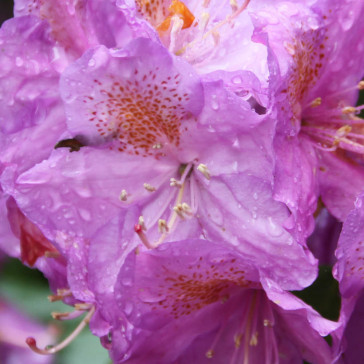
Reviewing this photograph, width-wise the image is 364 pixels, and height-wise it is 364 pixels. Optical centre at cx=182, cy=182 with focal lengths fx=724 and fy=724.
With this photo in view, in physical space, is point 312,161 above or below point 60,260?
above

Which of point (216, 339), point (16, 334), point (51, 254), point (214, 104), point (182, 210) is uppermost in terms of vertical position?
point (214, 104)

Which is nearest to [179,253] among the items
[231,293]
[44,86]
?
[231,293]

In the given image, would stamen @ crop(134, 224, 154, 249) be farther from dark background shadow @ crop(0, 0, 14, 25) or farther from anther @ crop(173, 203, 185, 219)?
dark background shadow @ crop(0, 0, 14, 25)

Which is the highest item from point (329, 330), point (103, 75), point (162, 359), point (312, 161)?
point (103, 75)

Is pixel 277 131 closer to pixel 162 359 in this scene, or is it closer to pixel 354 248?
pixel 354 248

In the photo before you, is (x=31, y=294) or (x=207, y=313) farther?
(x=31, y=294)

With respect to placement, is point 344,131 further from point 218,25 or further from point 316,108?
point 218,25

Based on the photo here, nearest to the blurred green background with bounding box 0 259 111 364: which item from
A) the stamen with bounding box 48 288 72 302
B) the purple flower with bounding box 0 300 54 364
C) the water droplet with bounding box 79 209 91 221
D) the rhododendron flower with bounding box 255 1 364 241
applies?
the purple flower with bounding box 0 300 54 364

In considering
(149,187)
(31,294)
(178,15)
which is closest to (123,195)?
(149,187)
